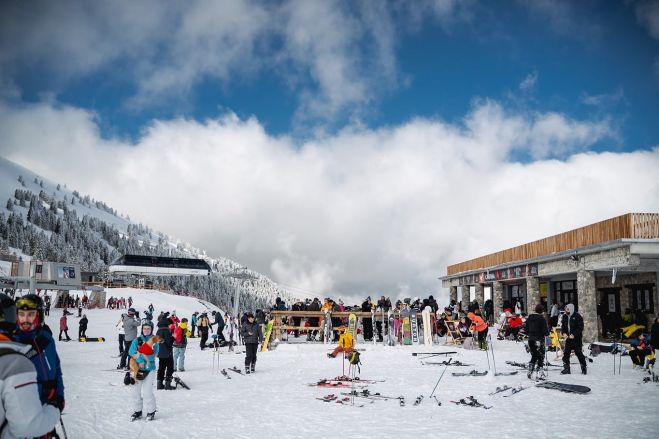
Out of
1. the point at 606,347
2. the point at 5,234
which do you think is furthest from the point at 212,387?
the point at 5,234

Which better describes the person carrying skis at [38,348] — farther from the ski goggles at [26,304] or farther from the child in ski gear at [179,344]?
the child in ski gear at [179,344]

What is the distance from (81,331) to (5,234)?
345 feet

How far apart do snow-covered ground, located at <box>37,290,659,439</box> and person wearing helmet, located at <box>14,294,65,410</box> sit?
3759 mm

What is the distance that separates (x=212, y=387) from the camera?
11.6 m

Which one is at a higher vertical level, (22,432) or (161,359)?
(22,432)

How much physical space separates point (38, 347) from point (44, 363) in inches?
5.4

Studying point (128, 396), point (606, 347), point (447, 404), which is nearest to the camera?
point (447, 404)

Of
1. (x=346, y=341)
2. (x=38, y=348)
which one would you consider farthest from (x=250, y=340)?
(x=38, y=348)

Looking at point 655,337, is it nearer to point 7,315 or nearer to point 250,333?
point 250,333

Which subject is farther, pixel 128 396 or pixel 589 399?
pixel 128 396

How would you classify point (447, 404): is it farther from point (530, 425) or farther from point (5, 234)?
point (5, 234)

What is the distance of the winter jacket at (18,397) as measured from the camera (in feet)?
8.48

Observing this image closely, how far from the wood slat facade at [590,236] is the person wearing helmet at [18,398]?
69.8 feet

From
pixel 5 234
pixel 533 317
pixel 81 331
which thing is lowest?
pixel 81 331
